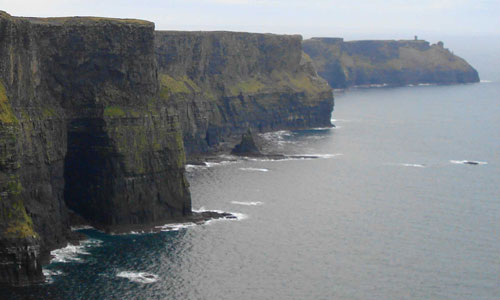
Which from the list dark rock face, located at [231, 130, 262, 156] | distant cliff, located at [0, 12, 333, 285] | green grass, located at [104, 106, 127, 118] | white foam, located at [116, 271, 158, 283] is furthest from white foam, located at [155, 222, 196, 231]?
dark rock face, located at [231, 130, 262, 156]

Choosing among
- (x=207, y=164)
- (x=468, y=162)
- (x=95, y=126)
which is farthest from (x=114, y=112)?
(x=468, y=162)

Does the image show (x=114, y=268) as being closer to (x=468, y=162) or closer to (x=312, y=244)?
(x=312, y=244)

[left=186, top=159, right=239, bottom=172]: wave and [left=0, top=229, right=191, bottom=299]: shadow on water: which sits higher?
[left=186, top=159, right=239, bottom=172]: wave

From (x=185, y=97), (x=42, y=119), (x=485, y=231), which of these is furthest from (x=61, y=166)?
(x=185, y=97)

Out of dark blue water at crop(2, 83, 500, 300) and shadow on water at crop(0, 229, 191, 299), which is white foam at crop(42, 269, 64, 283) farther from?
dark blue water at crop(2, 83, 500, 300)

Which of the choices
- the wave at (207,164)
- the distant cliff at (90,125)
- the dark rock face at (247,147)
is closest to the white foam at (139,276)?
the distant cliff at (90,125)

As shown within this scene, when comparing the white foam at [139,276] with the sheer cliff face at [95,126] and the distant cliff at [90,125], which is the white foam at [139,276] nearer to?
the distant cliff at [90,125]
